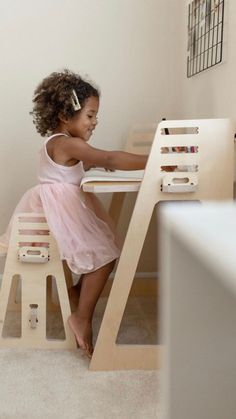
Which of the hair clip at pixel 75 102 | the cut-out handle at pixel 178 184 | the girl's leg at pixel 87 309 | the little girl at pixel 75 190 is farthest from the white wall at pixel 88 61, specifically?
the cut-out handle at pixel 178 184

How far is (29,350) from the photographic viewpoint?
144 cm

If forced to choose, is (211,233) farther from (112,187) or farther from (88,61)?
(88,61)

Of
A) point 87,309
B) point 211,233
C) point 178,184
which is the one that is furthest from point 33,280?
point 211,233

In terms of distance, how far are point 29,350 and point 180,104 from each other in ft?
3.80

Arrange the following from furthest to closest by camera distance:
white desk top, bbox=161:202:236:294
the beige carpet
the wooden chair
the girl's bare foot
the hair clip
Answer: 1. the hair clip
2. the girl's bare foot
3. the wooden chair
4. the beige carpet
5. white desk top, bbox=161:202:236:294

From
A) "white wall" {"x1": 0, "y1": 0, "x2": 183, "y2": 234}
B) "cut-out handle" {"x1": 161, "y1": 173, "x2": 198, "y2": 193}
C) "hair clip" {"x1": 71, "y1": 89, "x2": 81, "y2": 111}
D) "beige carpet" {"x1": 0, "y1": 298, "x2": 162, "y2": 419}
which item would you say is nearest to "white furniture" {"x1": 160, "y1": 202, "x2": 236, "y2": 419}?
"beige carpet" {"x1": 0, "y1": 298, "x2": 162, "y2": 419}

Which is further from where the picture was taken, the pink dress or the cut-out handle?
the pink dress

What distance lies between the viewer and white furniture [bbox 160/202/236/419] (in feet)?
1.45

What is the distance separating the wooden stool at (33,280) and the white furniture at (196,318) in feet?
2.82

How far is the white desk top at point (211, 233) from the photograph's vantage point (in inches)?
13.8

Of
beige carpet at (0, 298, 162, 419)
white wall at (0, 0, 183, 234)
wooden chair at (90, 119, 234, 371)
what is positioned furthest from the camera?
white wall at (0, 0, 183, 234)

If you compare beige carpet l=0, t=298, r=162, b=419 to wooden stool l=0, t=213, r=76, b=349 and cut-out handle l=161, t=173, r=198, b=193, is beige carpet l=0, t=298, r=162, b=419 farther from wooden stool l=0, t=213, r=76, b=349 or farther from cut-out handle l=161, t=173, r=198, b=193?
cut-out handle l=161, t=173, r=198, b=193

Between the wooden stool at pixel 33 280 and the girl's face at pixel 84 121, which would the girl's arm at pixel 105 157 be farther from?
the wooden stool at pixel 33 280

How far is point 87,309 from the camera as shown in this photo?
143 centimetres
